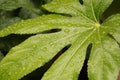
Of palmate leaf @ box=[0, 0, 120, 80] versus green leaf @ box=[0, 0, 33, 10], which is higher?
green leaf @ box=[0, 0, 33, 10]

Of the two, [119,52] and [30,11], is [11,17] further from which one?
[119,52]

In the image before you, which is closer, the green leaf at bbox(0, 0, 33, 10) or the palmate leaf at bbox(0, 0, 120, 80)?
the palmate leaf at bbox(0, 0, 120, 80)

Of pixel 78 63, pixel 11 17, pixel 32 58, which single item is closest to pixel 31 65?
pixel 32 58

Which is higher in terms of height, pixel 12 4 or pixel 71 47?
pixel 12 4

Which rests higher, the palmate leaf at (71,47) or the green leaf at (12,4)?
the green leaf at (12,4)

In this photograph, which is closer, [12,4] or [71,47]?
[71,47]

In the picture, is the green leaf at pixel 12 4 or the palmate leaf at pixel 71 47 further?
the green leaf at pixel 12 4

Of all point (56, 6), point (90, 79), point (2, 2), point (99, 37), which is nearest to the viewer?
point (90, 79)

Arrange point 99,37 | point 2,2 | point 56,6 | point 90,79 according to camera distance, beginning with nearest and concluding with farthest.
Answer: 1. point 90,79
2. point 99,37
3. point 56,6
4. point 2,2
